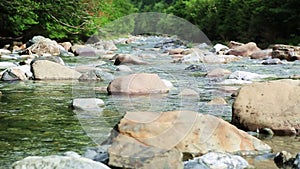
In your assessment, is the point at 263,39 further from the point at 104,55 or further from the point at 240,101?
the point at 240,101

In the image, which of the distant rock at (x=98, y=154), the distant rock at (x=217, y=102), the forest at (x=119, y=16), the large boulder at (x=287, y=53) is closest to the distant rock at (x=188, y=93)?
the distant rock at (x=217, y=102)

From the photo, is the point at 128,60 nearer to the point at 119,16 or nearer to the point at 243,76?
the point at 243,76

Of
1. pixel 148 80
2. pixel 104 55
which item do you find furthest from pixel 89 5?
pixel 148 80

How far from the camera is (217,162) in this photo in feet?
12.6

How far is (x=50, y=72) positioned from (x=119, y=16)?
21.5 metres

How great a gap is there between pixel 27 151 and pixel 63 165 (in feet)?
3.19

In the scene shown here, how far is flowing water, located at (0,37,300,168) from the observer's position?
4469 mm

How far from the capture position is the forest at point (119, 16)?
16125 millimetres

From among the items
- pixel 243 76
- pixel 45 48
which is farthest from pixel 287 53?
pixel 45 48

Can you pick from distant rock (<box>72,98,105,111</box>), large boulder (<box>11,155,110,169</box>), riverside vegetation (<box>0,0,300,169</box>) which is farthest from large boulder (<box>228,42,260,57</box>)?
large boulder (<box>11,155,110,169</box>)

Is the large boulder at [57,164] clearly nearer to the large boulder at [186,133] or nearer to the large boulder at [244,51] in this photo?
the large boulder at [186,133]

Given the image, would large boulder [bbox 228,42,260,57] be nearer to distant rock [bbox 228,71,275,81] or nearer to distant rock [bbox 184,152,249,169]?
distant rock [bbox 228,71,275,81]

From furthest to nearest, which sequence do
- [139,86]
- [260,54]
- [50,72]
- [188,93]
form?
[260,54] < [50,72] < [188,93] < [139,86]

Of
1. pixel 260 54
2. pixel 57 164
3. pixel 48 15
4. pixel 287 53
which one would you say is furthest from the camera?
pixel 48 15
